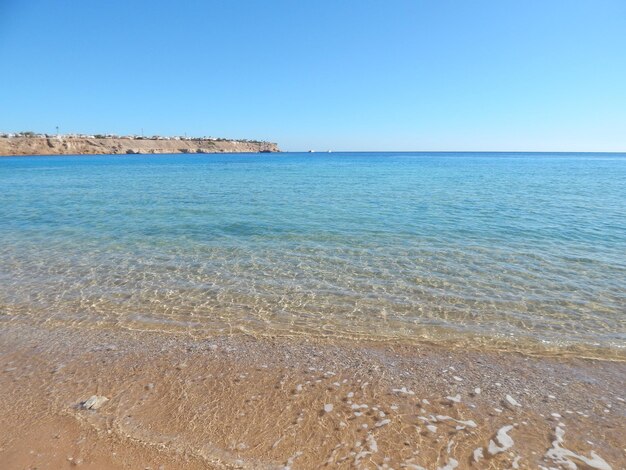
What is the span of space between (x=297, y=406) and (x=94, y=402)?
2.57 metres

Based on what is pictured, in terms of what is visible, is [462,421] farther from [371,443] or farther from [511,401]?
[371,443]

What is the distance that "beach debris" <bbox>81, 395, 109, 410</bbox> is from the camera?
170 inches

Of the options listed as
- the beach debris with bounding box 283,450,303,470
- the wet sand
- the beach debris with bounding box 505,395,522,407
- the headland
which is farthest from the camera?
the headland

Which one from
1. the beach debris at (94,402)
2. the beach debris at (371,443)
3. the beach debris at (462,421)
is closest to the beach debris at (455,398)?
the beach debris at (462,421)

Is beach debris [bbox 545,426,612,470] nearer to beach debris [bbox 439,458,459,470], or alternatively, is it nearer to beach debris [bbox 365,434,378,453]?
beach debris [bbox 439,458,459,470]

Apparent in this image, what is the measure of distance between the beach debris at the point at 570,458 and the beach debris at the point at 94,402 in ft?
17.1

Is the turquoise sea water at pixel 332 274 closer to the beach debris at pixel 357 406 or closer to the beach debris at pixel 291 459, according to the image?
the beach debris at pixel 357 406

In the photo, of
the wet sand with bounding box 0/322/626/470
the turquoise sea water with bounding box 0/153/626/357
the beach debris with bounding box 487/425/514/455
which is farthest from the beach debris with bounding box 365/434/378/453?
the turquoise sea water with bounding box 0/153/626/357

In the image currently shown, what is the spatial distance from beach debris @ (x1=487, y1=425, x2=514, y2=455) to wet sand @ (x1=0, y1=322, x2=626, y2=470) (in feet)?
0.04

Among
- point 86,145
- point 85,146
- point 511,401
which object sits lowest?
point 511,401

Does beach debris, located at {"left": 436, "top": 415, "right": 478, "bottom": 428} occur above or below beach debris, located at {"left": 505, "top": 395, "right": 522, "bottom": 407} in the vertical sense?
above

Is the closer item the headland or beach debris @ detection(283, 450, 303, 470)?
beach debris @ detection(283, 450, 303, 470)

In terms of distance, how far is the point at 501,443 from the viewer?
12.6 feet


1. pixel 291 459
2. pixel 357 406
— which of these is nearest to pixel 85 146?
pixel 357 406
